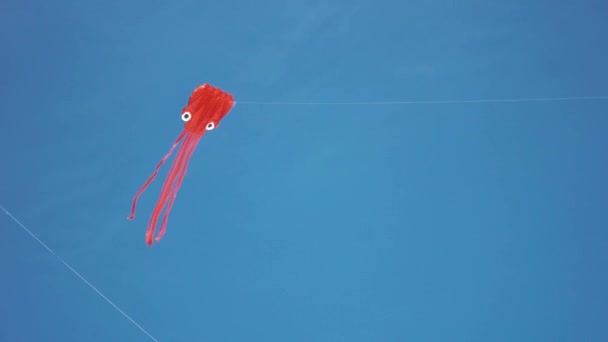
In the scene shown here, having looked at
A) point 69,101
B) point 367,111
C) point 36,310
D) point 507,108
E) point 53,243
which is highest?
point 507,108

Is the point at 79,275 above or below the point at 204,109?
below

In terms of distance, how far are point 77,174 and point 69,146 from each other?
171mm

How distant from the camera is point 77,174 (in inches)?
136

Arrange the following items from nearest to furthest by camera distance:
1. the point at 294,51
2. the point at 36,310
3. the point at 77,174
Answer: the point at 36,310
the point at 77,174
the point at 294,51

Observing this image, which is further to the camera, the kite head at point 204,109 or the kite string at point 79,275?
the kite string at point 79,275

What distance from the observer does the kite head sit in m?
2.60

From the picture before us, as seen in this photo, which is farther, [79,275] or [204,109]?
[79,275]

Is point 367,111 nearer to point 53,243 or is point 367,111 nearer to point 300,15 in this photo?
point 300,15

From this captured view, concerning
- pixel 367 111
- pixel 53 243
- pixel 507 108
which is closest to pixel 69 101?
pixel 53 243

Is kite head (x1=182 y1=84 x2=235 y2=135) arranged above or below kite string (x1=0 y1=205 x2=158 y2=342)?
above

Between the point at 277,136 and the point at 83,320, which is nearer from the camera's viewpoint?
the point at 83,320

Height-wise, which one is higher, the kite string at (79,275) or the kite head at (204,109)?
the kite head at (204,109)

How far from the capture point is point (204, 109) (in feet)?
8.59

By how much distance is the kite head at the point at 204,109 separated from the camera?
260 centimetres
